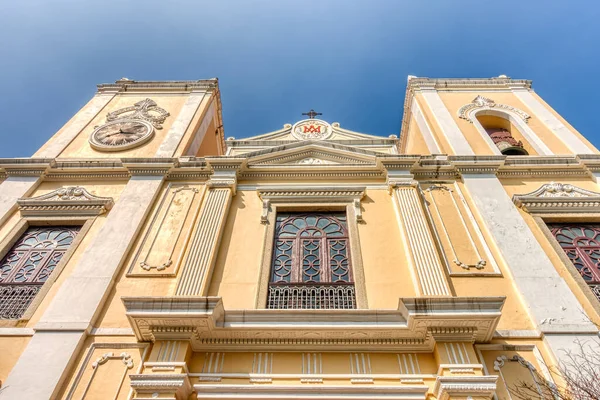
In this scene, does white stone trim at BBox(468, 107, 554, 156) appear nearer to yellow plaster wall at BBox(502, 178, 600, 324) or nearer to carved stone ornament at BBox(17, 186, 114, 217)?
yellow plaster wall at BBox(502, 178, 600, 324)

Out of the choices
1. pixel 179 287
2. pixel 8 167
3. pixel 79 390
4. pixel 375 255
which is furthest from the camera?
pixel 8 167

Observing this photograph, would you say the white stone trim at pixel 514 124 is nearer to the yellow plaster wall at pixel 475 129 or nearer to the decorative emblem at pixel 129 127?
the yellow plaster wall at pixel 475 129

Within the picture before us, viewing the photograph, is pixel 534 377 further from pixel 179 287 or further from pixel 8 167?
Result: pixel 8 167

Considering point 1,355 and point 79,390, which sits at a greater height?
point 1,355

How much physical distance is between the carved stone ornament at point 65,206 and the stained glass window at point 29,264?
320mm

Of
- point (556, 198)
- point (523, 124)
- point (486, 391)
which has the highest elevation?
point (523, 124)

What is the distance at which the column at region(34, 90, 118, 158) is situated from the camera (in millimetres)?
11219

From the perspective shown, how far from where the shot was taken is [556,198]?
916cm

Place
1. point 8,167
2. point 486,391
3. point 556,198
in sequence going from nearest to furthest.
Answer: point 486,391, point 556,198, point 8,167

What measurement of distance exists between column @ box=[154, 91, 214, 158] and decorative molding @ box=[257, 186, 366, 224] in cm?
311

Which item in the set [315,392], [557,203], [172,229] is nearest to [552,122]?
[557,203]

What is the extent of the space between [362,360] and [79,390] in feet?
11.9

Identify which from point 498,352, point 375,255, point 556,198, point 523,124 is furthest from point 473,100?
point 498,352

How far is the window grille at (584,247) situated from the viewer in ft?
25.2
